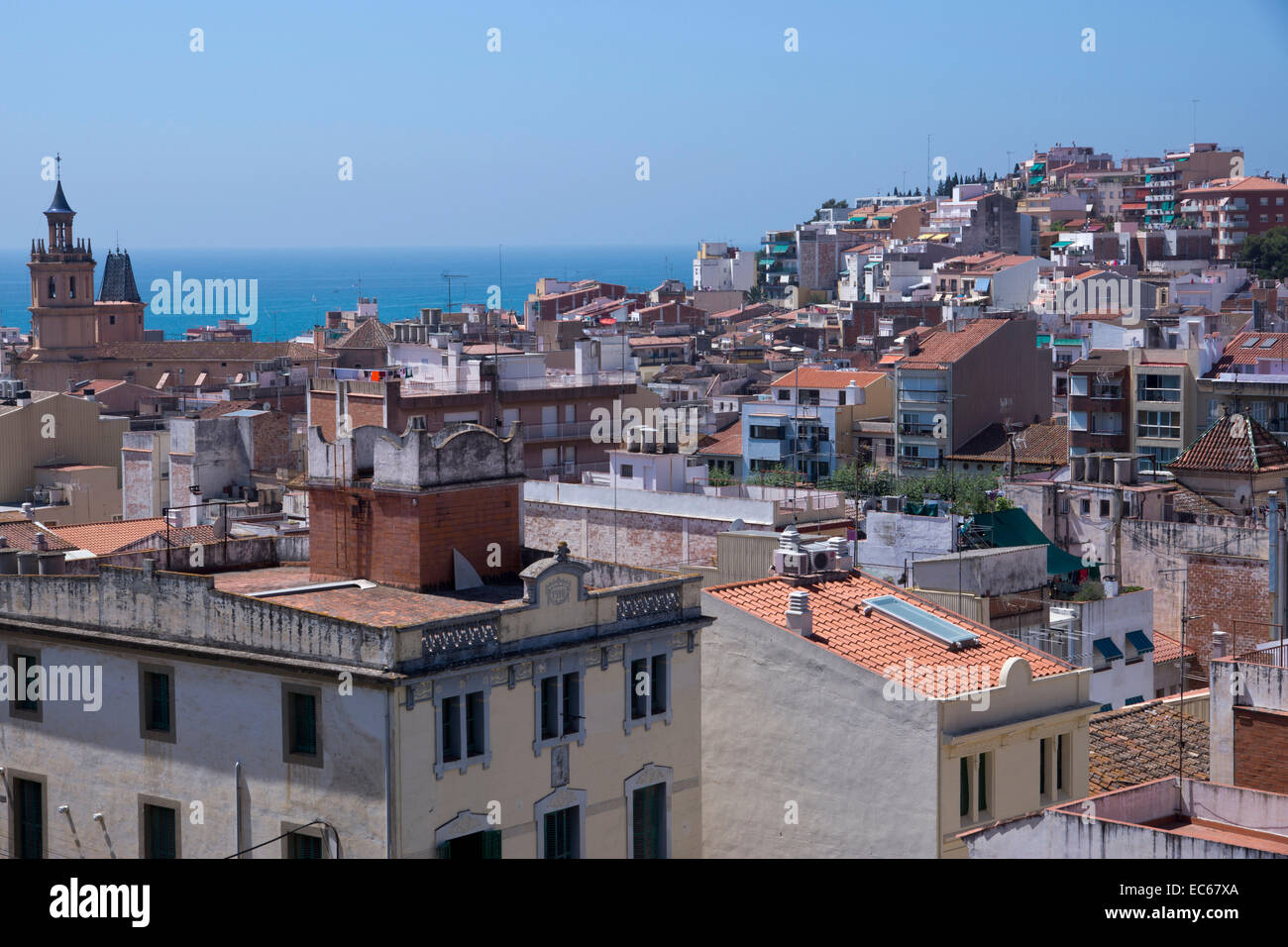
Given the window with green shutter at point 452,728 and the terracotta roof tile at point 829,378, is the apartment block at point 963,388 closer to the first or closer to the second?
the terracotta roof tile at point 829,378

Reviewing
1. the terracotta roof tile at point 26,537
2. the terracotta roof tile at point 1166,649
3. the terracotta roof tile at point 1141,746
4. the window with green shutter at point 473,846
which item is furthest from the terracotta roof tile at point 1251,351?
the window with green shutter at point 473,846

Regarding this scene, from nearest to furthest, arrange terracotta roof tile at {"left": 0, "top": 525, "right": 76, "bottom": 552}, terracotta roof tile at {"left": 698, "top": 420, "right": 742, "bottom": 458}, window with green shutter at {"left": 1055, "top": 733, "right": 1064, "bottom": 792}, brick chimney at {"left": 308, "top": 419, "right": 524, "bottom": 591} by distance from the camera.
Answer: brick chimney at {"left": 308, "top": 419, "right": 524, "bottom": 591} < window with green shutter at {"left": 1055, "top": 733, "right": 1064, "bottom": 792} < terracotta roof tile at {"left": 0, "top": 525, "right": 76, "bottom": 552} < terracotta roof tile at {"left": 698, "top": 420, "right": 742, "bottom": 458}

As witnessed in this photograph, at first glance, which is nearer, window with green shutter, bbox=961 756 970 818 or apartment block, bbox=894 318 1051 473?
window with green shutter, bbox=961 756 970 818

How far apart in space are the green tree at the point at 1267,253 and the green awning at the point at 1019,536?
258ft

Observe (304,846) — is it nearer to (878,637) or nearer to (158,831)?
(158,831)

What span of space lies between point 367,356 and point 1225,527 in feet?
130

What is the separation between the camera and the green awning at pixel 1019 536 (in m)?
26.1

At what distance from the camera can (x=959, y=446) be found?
2000 inches

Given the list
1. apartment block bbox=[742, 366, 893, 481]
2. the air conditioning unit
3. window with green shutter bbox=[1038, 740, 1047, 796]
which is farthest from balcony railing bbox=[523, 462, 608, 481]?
window with green shutter bbox=[1038, 740, 1047, 796]

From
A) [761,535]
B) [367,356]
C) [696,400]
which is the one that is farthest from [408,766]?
[367,356]

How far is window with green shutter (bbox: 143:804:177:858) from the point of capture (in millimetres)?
16203

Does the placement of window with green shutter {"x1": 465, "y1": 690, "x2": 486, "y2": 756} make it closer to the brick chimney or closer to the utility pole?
the brick chimney

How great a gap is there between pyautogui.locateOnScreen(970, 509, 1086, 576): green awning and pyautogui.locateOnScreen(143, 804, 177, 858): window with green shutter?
13359 mm
